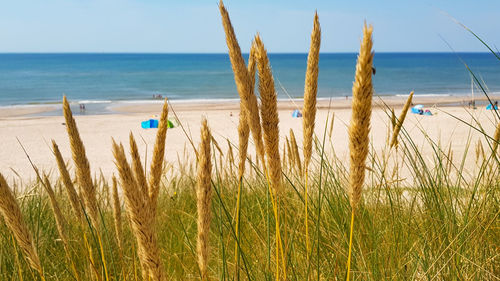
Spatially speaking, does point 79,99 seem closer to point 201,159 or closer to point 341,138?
point 341,138

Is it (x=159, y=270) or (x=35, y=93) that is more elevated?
(x=35, y=93)

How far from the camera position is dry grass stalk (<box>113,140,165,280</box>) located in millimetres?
943

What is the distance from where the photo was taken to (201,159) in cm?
106

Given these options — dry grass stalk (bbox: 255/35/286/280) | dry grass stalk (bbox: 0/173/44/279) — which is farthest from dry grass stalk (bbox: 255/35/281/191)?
dry grass stalk (bbox: 0/173/44/279)

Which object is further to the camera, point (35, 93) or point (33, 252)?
point (35, 93)

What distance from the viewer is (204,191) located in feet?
3.59

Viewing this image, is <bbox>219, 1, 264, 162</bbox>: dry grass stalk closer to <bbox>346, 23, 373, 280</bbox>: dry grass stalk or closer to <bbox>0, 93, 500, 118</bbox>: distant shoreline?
<bbox>346, 23, 373, 280</bbox>: dry grass stalk

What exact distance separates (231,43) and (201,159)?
37 cm

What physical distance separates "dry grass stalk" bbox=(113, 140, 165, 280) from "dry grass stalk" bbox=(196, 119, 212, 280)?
13cm

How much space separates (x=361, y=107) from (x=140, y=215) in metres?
0.58

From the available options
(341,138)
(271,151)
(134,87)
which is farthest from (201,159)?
(134,87)

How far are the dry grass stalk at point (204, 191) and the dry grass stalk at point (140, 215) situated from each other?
0.13m

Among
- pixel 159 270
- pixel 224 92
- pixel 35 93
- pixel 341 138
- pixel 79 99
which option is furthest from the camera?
pixel 224 92

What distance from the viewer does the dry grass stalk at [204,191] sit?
41.8 inches
